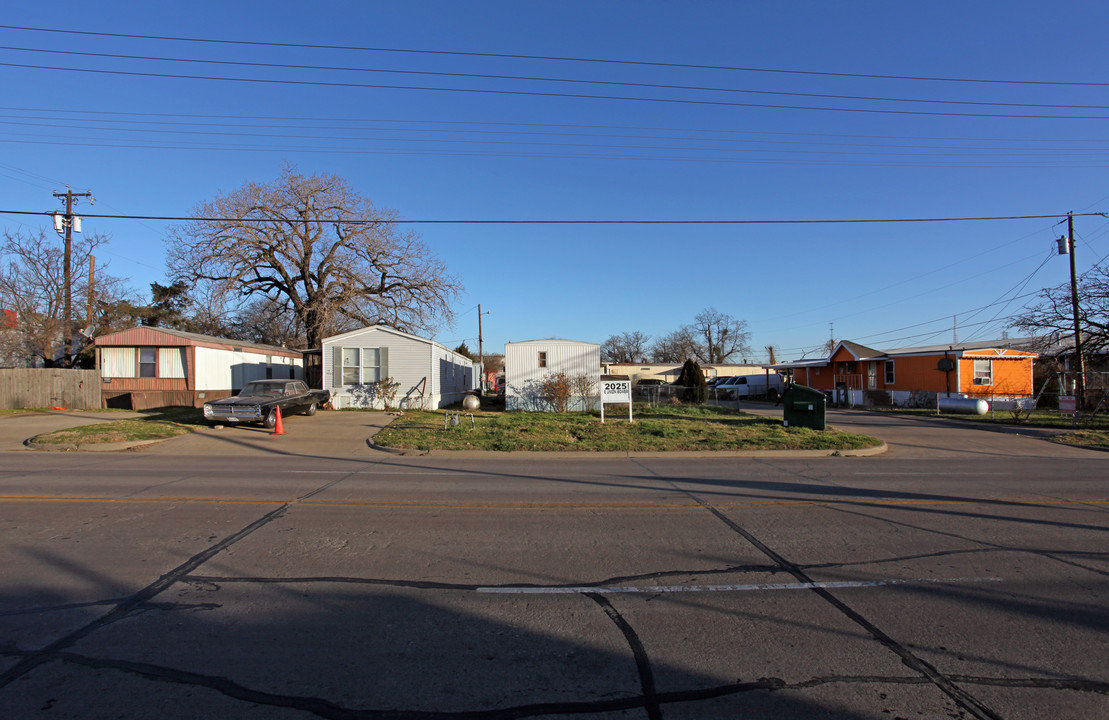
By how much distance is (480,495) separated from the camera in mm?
9078

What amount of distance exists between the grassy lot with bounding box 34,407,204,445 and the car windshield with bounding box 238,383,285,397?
5.76ft

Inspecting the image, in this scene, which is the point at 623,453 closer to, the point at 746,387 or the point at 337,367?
the point at 337,367

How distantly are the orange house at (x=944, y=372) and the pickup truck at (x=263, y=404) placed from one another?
2944 centimetres

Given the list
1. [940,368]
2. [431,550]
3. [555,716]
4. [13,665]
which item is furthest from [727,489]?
[940,368]

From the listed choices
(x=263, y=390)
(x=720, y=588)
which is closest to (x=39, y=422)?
(x=263, y=390)

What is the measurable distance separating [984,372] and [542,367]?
79.1 feet

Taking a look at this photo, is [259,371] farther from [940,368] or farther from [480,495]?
[940,368]

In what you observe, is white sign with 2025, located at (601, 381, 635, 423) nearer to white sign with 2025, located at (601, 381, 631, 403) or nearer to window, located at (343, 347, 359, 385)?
white sign with 2025, located at (601, 381, 631, 403)

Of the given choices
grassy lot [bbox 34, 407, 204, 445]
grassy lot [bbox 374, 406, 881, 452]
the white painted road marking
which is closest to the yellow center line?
the white painted road marking

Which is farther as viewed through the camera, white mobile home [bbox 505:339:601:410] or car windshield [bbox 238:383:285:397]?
white mobile home [bbox 505:339:601:410]

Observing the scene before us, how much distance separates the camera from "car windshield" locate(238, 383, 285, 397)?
20.6 m

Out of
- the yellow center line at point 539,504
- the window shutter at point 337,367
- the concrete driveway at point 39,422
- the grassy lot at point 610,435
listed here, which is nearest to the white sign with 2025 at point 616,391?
the grassy lot at point 610,435

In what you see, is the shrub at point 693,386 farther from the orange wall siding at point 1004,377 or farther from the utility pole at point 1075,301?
the utility pole at point 1075,301

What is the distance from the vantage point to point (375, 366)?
26.6 meters
